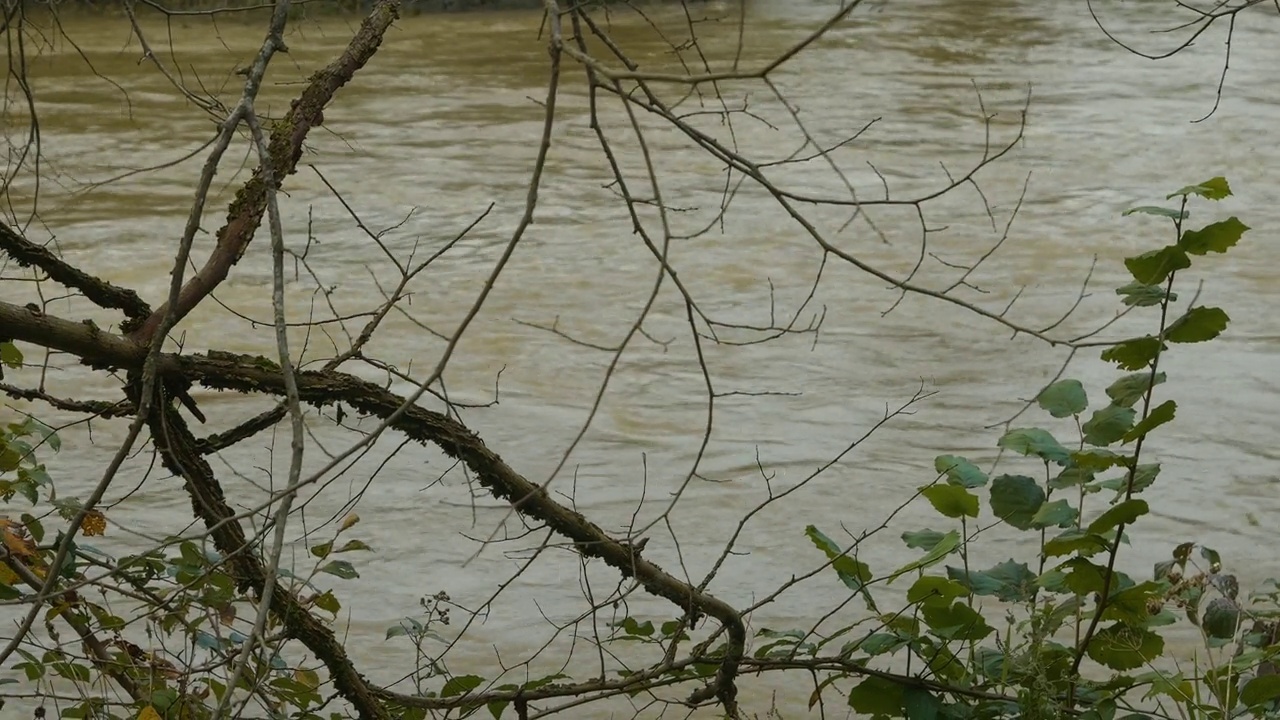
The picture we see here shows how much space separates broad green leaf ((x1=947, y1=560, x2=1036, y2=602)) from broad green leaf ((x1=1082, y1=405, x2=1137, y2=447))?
0.29m

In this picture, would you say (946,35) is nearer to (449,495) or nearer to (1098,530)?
(449,495)

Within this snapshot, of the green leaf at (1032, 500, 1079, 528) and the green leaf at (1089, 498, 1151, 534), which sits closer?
the green leaf at (1089, 498, 1151, 534)

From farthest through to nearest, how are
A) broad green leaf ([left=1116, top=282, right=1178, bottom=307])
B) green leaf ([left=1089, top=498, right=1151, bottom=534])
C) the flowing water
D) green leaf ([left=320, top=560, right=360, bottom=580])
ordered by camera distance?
1. the flowing water
2. green leaf ([left=320, top=560, right=360, bottom=580])
3. broad green leaf ([left=1116, top=282, right=1178, bottom=307])
4. green leaf ([left=1089, top=498, right=1151, bottom=534])

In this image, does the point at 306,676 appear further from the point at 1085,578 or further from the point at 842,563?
the point at 1085,578

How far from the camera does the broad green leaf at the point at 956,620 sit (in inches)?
86.4

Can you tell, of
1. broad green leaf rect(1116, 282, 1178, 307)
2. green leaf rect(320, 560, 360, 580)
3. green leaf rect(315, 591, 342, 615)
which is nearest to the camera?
broad green leaf rect(1116, 282, 1178, 307)

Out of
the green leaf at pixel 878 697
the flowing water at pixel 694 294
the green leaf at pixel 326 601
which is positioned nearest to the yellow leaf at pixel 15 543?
the flowing water at pixel 694 294

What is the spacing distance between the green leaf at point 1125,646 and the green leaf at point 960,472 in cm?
27

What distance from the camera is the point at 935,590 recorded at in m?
2.17

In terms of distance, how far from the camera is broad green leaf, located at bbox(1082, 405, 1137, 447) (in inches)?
81.3

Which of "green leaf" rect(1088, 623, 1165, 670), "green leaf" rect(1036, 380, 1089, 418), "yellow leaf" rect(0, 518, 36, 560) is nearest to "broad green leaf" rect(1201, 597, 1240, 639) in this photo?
"green leaf" rect(1088, 623, 1165, 670)

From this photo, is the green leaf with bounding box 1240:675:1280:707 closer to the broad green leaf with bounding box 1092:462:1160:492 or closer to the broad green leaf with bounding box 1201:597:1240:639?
the broad green leaf with bounding box 1201:597:1240:639

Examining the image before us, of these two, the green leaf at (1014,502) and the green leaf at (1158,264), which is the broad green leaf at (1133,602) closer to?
the green leaf at (1014,502)

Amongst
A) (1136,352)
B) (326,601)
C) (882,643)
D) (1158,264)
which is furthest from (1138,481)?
(326,601)
